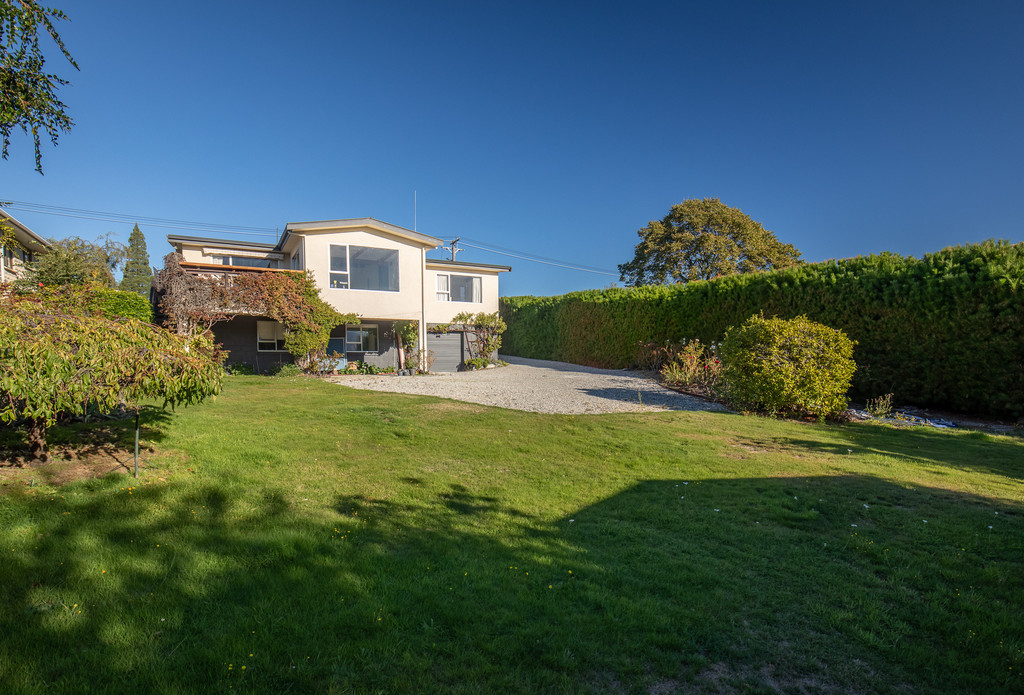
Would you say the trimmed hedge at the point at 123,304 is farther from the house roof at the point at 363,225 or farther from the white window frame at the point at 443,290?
the white window frame at the point at 443,290

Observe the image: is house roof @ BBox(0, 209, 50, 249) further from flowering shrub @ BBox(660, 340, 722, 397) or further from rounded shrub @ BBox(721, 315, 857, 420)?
rounded shrub @ BBox(721, 315, 857, 420)

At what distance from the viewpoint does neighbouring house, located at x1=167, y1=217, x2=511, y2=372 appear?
60.5 feet

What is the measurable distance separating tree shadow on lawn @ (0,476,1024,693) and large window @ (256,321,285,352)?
52.2 feet

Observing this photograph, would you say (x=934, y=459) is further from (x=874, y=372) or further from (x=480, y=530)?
(x=480, y=530)

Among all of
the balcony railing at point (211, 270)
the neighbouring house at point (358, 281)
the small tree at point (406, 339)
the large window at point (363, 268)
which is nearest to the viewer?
the balcony railing at point (211, 270)

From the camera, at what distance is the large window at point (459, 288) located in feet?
74.8

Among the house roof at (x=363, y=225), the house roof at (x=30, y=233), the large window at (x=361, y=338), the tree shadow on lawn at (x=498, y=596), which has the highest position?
the house roof at (x=363, y=225)

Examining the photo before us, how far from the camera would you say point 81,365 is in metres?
4.45

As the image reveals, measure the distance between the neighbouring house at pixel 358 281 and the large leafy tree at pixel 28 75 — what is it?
1084 cm

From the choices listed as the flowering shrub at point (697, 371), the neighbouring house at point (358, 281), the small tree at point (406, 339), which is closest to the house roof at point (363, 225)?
the neighbouring house at point (358, 281)

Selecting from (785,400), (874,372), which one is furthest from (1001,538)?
(874,372)

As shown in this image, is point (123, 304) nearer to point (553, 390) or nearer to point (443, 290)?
point (443, 290)

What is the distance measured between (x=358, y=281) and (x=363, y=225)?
2.24 meters

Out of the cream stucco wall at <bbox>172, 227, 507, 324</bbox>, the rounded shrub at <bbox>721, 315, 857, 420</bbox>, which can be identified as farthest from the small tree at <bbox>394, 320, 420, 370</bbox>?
the rounded shrub at <bbox>721, 315, 857, 420</bbox>
